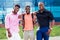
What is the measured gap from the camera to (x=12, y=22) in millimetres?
7320

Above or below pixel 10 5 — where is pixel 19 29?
below

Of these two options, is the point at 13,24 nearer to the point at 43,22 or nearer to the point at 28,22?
the point at 28,22

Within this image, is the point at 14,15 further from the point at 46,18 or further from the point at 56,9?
the point at 56,9

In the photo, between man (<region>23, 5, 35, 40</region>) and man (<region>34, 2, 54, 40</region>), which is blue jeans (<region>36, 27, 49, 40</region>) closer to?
man (<region>34, 2, 54, 40</region>)

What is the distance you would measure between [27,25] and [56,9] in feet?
6.87

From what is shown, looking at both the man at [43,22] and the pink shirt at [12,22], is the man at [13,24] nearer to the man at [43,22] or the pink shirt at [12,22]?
the pink shirt at [12,22]

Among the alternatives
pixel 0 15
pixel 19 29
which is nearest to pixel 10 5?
pixel 0 15

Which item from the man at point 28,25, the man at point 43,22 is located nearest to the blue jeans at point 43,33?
the man at point 43,22

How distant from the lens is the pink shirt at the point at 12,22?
726cm

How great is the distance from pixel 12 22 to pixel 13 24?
75mm

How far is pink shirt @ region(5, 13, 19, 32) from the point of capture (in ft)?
23.8

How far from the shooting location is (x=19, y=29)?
26.0 ft

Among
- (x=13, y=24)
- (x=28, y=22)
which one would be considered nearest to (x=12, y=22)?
(x=13, y=24)

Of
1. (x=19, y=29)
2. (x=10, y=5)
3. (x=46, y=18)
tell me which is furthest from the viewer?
(x=10, y=5)
